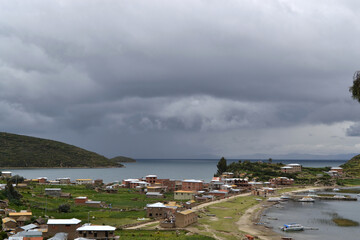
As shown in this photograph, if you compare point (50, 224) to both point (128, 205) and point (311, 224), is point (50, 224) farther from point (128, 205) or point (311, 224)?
point (311, 224)

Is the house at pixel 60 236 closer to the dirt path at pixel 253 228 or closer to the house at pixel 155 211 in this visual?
the house at pixel 155 211

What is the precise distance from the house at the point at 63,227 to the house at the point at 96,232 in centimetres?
232

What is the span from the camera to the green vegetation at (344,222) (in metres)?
74.7

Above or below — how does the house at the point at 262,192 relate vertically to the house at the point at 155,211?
below

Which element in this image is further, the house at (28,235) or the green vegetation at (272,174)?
the green vegetation at (272,174)

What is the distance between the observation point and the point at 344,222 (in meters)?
78.3

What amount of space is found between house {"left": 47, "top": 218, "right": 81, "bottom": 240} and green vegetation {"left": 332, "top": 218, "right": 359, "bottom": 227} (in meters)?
59.2

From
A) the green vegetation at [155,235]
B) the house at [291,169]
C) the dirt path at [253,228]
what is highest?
the house at [291,169]

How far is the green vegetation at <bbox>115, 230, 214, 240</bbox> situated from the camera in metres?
53.5

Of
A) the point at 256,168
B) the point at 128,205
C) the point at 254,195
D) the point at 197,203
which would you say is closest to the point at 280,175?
the point at 256,168

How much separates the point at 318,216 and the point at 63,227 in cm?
6686

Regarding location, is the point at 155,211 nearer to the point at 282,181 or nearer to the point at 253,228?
the point at 253,228

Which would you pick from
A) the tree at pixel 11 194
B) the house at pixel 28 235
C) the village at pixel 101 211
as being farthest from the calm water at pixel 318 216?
the tree at pixel 11 194

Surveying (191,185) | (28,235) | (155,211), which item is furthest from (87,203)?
(191,185)
